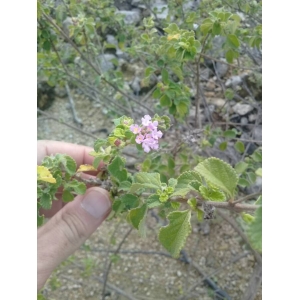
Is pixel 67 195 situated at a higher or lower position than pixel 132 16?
lower

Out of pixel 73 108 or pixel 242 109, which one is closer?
pixel 242 109

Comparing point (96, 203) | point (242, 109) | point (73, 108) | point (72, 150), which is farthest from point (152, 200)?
point (73, 108)

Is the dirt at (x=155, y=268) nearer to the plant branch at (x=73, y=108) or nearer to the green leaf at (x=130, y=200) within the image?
the plant branch at (x=73, y=108)

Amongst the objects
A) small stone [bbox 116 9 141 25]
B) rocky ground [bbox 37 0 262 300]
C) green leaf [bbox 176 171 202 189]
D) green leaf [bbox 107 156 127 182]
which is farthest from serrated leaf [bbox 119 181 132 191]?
small stone [bbox 116 9 141 25]

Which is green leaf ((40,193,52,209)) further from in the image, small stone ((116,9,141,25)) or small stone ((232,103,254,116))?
small stone ((232,103,254,116))

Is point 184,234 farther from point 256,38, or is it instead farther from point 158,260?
point 158,260

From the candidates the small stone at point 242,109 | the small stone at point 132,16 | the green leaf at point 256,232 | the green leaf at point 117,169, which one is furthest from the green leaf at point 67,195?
the small stone at point 242,109

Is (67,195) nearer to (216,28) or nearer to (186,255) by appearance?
A: (216,28)
